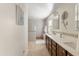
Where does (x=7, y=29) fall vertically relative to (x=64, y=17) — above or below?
below

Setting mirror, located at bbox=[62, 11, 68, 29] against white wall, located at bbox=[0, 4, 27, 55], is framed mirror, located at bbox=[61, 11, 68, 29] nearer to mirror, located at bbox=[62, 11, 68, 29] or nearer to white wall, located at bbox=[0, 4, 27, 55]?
mirror, located at bbox=[62, 11, 68, 29]

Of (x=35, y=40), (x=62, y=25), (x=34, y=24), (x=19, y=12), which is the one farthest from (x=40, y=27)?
(x=19, y=12)

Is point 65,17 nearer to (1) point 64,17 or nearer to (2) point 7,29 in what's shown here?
(1) point 64,17

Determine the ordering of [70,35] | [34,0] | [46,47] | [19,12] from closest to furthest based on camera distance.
A: [34,0] → [70,35] → [46,47] → [19,12]

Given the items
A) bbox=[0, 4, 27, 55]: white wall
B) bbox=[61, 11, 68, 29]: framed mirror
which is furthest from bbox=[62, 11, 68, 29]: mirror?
bbox=[0, 4, 27, 55]: white wall

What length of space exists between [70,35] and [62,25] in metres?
0.24

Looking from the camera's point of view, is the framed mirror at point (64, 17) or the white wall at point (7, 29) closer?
the white wall at point (7, 29)

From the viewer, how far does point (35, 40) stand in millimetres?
1573

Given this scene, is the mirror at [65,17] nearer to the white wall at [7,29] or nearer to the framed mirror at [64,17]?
the framed mirror at [64,17]

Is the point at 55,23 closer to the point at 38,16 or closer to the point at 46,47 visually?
the point at 38,16

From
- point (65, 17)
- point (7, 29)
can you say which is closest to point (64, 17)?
point (65, 17)

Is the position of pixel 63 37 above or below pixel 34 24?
below

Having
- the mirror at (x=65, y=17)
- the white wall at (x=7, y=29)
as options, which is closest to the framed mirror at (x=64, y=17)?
the mirror at (x=65, y=17)

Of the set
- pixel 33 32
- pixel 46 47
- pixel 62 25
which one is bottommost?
pixel 46 47
